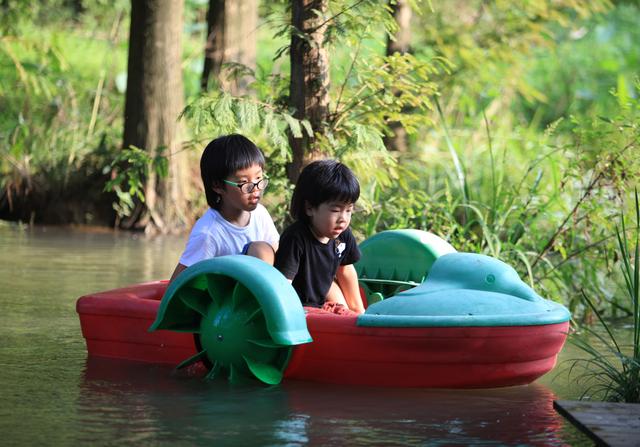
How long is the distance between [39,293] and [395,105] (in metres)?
2.67

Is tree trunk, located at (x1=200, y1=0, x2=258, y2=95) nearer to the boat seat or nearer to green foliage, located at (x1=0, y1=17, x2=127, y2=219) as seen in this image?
green foliage, located at (x1=0, y1=17, x2=127, y2=219)

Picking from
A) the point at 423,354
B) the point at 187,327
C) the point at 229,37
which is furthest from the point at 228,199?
the point at 229,37

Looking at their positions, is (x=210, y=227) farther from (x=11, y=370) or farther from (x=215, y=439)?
(x=215, y=439)

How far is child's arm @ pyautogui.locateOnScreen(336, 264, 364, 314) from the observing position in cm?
590

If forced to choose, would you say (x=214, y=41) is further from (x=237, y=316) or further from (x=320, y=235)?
(x=237, y=316)

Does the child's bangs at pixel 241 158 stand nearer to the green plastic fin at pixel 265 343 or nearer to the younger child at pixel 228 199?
the younger child at pixel 228 199

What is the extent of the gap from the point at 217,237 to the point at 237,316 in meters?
0.63

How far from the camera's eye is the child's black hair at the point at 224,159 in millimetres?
5695

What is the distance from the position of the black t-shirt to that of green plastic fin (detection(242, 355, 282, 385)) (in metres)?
0.49

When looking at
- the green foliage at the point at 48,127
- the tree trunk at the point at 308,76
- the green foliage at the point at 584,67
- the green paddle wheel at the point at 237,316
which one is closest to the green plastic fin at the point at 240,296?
the green paddle wheel at the point at 237,316

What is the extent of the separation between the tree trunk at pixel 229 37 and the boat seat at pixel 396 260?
7.42 m

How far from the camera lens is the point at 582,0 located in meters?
11.5

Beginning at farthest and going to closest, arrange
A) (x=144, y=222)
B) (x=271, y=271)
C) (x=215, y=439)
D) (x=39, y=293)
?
1. (x=144, y=222)
2. (x=39, y=293)
3. (x=271, y=271)
4. (x=215, y=439)

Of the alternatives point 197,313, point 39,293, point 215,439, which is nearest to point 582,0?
point 39,293
